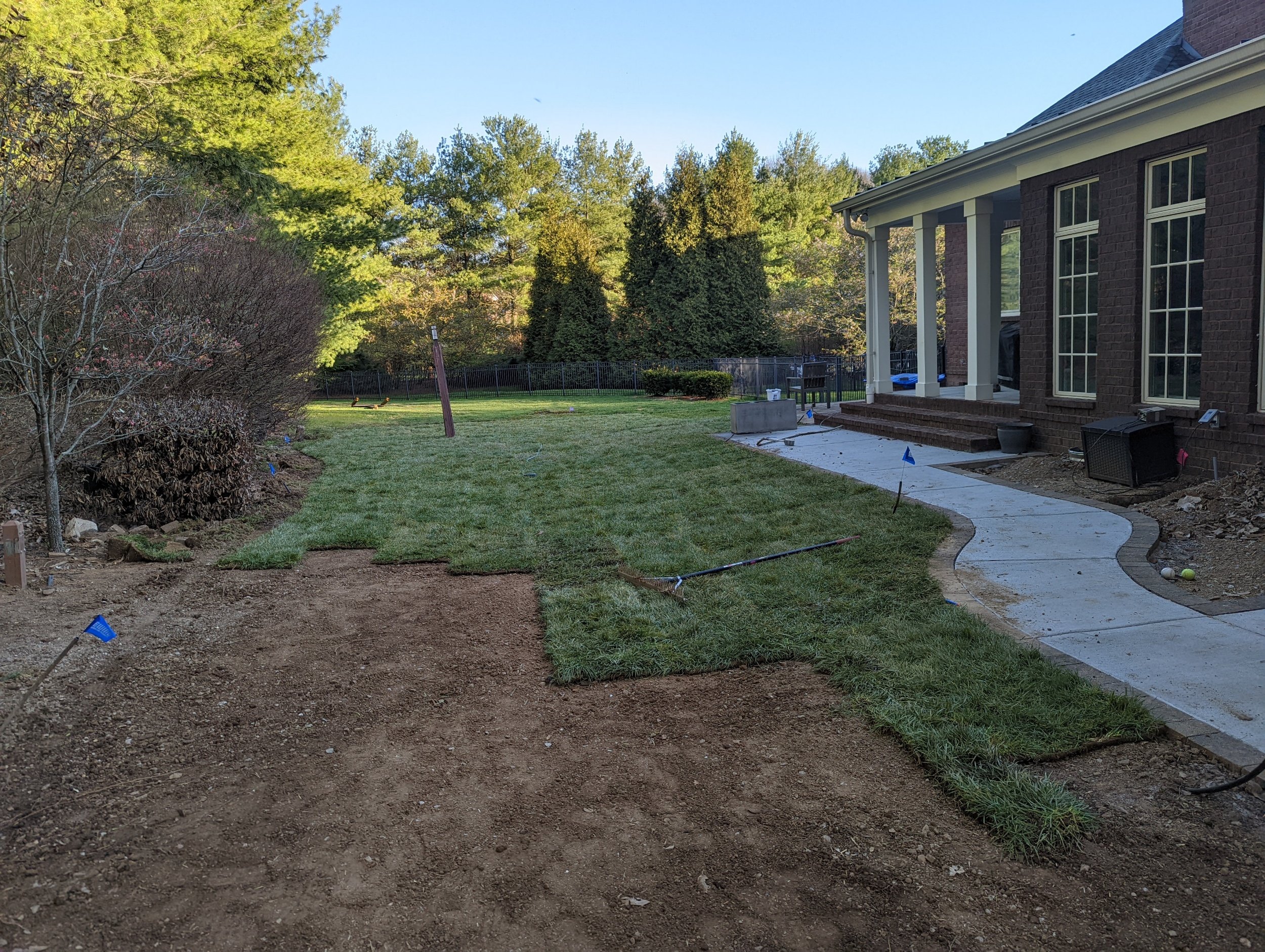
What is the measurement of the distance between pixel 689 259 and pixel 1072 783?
95.9ft

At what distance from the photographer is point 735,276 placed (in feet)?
102

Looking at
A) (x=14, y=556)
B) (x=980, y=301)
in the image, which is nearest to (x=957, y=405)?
(x=980, y=301)

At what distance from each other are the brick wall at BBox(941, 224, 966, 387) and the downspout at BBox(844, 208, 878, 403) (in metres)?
2.81

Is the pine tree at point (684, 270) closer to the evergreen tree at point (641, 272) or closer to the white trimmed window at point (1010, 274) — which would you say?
→ the evergreen tree at point (641, 272)

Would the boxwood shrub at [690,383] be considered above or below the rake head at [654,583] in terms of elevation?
above

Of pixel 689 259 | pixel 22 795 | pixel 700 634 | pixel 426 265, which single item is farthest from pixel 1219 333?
pixel 426 265

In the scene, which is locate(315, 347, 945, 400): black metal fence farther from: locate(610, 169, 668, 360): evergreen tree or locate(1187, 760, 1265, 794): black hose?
locate(1187, 760, 1265, 794): black hose

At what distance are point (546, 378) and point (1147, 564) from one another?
29.0 metres

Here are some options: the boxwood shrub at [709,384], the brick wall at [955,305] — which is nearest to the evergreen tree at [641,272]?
the boxwood shrub at [709,384]

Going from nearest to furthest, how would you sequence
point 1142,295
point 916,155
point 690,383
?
point 1142,295 < point 690,383 < point 916,155

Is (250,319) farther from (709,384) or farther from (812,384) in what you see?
(709,384)

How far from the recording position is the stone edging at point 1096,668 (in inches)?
127

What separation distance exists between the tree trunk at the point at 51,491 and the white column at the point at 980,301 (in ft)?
Answer: 33.6

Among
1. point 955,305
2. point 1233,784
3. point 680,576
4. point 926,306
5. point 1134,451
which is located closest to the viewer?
point 1233,784
